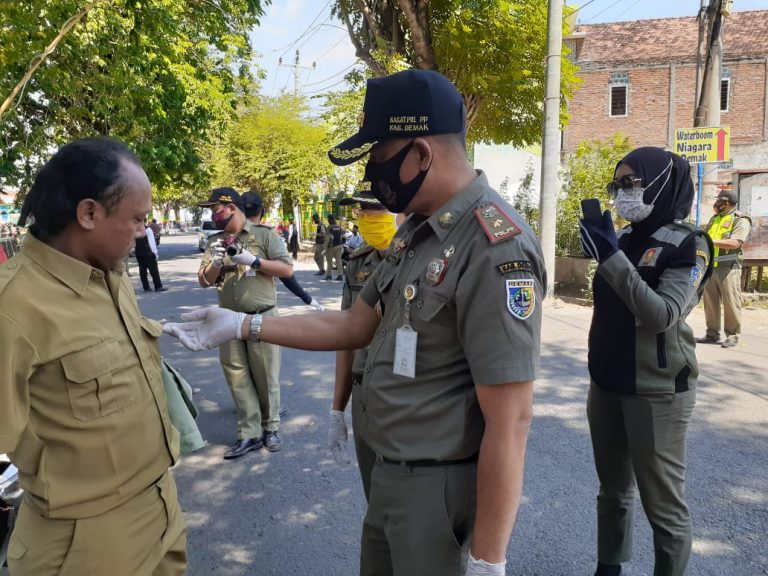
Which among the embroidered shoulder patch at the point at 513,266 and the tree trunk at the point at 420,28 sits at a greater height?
the tree trunk at the point at 420,28

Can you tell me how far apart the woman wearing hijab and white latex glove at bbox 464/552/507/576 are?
1141 millimetres

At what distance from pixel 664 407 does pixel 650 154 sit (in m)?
1.05

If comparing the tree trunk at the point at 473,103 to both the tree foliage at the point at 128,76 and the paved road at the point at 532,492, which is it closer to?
the tree foliage at the point at 128,76

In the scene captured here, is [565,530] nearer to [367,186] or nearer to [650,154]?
[650,154]

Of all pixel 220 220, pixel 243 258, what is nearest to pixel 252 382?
pixel 243 258

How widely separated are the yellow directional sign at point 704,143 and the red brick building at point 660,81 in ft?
65.6

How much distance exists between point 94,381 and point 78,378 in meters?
0.05

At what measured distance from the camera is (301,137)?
91.0 ft

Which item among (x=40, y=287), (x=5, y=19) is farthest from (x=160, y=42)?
(x=40, y=287)

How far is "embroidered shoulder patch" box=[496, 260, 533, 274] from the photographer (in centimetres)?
136

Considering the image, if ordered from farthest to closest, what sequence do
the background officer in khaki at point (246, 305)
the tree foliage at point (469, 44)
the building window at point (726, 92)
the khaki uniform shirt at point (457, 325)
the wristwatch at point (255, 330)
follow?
the building window at point (726, 92)
the tree foliage at point (469, 44)
the background officer in khaki at point (246, 305)
the wristwatch at point (255, 330)
the khaki uniform shirt at point (457, 325)

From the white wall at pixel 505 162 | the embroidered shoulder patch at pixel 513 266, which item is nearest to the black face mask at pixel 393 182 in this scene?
the embroidered shoulder patch at pixel 513 266

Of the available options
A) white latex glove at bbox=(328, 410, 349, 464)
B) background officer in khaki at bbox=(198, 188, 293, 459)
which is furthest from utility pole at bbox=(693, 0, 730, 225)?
white latex glove at bbox=(328, 410, 349, 464)

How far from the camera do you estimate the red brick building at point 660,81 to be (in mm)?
26500
